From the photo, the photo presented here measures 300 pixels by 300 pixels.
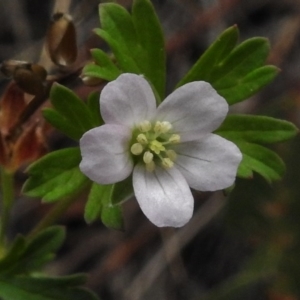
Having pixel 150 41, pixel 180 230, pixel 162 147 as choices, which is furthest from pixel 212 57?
pixel 180 230

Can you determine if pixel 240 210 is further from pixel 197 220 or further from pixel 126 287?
pixel 126 287

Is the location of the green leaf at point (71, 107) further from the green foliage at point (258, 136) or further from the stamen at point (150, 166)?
the green foliage at point (258, 136)

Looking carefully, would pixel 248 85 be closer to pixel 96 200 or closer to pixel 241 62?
pixel 241 62

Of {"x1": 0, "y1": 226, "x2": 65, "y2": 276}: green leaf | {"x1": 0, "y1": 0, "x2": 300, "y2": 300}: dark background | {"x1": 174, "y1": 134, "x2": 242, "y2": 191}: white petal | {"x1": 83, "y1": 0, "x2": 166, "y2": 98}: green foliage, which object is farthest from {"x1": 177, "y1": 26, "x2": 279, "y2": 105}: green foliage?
{"x1": 0, "y1": 0, "x2": 300, "y2": 300}: dark background

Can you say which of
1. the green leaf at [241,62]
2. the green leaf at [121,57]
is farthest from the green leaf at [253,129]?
the green leaf at [121,57]

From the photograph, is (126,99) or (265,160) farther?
(265,160)
